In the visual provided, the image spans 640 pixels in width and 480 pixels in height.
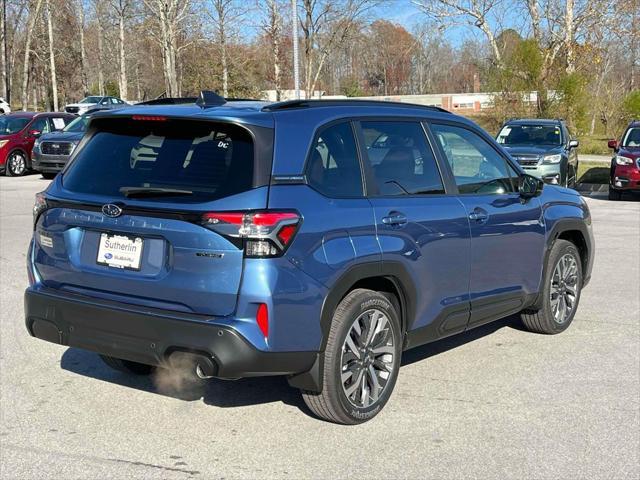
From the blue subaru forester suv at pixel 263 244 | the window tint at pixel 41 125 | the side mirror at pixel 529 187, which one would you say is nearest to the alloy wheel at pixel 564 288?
the side mirror at pixel 529 187

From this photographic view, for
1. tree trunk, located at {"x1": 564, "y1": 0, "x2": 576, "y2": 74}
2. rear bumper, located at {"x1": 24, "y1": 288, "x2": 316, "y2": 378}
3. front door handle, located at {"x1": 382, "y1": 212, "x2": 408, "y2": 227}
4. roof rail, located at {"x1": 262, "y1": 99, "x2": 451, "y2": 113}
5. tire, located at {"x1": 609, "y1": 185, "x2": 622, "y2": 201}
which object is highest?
tree trunk, located at {"x1": 564, "y1": 0, "x2": 576, "y2": 74}

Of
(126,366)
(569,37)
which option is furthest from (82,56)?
(126,366)

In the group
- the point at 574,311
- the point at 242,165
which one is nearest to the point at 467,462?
the point at 242,165

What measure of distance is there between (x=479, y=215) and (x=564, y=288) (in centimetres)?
165

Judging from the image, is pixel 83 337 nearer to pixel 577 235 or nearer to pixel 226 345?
pixel 226 345

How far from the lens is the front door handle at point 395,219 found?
183 inches

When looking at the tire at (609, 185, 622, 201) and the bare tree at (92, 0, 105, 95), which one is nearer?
the tire at (609, 185, 622, 201)

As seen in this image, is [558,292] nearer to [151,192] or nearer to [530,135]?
[151,192]

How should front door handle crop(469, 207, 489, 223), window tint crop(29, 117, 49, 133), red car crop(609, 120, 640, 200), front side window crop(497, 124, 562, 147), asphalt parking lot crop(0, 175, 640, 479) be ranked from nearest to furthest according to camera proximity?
asphalt parking lot crop(0, 175, 640, 479)
front door handle crop(469, 207, 489, 223)
red car crop(609, 120, 640, 200)
front side window crop(497, 124, 562, 147)
window tint crop(29, 117, 49, 133)

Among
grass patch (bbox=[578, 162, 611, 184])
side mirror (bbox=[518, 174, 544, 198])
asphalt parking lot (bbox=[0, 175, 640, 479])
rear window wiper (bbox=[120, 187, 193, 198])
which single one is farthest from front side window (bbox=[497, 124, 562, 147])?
rear window wiper (bbox=[120, 187, 193, 198])

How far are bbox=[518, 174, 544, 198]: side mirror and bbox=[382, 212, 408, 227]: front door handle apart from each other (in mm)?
1543

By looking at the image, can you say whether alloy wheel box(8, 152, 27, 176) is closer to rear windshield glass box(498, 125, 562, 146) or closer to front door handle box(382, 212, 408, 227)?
rear windshield glass box(498, 125, 562, 146)

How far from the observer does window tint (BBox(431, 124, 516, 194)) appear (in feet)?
18.0

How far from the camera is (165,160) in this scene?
170 inches
